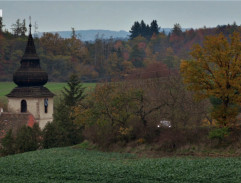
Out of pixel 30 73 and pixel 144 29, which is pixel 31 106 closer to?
pixel 30 73

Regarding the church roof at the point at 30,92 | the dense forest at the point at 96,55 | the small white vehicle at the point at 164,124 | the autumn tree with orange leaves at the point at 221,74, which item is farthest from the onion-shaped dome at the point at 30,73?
the dense forest at the point at 96,55

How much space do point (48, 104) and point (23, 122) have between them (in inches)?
243

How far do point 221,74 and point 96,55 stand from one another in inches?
4134

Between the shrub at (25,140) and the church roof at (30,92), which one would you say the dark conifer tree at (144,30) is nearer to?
the church roof at (30,92)

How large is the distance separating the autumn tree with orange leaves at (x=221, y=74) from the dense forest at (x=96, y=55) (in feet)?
Result: 182

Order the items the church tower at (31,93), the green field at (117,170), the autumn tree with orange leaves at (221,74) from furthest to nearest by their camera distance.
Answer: the church tower at (31,93) → the autumn tree with orange leaves at (221,74) → the green field at (117,170)

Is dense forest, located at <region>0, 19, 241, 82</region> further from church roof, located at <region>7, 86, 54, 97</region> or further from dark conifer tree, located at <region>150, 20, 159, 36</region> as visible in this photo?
church roof, located at <region>7, 86, 54, 97</region>

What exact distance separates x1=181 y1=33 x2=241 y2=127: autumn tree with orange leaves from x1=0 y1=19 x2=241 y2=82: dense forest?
5559cm

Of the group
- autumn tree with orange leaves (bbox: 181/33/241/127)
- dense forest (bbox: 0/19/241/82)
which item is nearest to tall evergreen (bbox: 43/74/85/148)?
autumn tree with orange leaves (bbox: 181/33/241/127)

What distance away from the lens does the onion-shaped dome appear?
59188mm

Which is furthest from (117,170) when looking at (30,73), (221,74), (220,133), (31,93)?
(30,73)

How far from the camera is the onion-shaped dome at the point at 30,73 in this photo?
194 ft

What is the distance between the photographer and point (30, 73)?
5931cm

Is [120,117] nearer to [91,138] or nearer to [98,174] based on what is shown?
[91,138]
